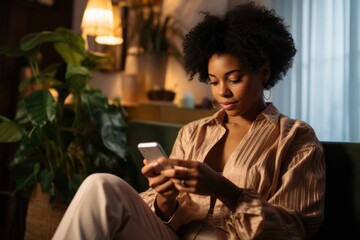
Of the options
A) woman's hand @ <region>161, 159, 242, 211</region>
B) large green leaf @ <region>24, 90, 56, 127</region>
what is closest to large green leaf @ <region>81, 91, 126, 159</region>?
large green leaf @ <region>24, 90, 56, 127</region>

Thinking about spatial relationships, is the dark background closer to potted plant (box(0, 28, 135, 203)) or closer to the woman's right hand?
potted plant (box(0, 28, 135, 203))

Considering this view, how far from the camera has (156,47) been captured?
111 inches

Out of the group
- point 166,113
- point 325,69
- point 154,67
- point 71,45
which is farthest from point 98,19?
point 325,69

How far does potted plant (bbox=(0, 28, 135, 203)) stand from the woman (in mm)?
677

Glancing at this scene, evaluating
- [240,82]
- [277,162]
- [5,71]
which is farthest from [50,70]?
[277,162]

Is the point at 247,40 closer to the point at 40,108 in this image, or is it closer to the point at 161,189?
the point at 161,189

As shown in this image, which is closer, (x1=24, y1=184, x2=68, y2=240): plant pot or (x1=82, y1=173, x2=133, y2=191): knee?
(x1=82, y1=173, x2=133, y2=191): knee

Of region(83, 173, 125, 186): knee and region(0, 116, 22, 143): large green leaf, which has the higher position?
region(0, 116, 22, 143): large green leaf

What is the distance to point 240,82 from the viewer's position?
1169mm

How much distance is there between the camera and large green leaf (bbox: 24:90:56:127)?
1.74m

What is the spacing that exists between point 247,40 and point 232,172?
1.34ft

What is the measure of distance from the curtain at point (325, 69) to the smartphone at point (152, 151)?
4.53 feet

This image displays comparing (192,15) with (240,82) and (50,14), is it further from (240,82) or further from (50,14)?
(240,82)

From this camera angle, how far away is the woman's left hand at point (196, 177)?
36.9 inches
